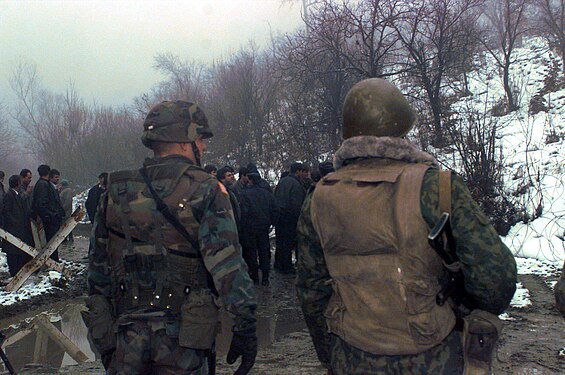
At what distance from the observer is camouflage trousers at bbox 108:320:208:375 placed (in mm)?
2430

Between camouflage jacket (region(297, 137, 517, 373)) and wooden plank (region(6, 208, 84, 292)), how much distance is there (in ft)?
22.5

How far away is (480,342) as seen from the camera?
6.10 feet

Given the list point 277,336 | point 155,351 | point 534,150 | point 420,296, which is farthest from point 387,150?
point 534,150

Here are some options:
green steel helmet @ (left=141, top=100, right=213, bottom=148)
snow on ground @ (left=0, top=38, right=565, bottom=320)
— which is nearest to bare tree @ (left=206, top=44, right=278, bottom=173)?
snow on ground @ (left=0, top=38, right=565, bottom=320)

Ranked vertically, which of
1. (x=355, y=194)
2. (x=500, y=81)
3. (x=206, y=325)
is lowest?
(x=206, y=325)

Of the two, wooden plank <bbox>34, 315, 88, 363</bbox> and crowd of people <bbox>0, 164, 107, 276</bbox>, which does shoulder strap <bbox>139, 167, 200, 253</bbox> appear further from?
crowd of people <bbox>0, 164, 107, 276</bbox>

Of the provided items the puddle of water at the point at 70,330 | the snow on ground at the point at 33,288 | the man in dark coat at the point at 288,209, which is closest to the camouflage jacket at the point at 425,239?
the puddle of water at the point at 70,330

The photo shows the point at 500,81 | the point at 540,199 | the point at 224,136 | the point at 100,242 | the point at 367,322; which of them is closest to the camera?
the point at 367,322

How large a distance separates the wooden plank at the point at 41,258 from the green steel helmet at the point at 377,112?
276 inches

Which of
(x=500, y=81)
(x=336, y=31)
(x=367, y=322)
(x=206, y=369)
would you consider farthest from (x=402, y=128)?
(x=500, y=81)

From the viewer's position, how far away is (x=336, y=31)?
13.1m

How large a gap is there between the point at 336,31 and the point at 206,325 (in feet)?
38.4

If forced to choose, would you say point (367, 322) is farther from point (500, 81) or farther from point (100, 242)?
point (500, 81)

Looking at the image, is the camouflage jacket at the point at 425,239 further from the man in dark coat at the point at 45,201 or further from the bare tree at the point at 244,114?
the bare tree at the point at 244,114
